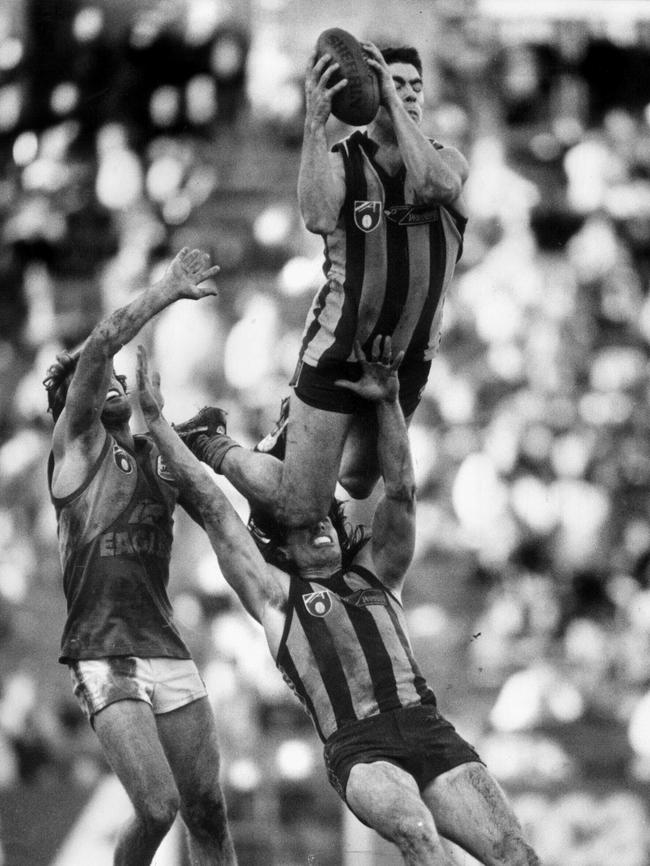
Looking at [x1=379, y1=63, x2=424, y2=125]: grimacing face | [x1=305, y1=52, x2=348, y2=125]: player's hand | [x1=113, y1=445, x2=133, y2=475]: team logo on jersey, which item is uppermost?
[x1=379, y1=63, x2=424, y2=125]: grimacing face

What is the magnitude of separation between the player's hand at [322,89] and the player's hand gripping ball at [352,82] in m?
0.01

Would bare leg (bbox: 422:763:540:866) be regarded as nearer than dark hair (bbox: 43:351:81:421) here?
Yes

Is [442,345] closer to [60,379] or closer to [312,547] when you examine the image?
[60,379]

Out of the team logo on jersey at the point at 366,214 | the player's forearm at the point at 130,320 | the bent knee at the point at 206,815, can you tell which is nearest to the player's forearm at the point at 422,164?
the team logo on jersey at the point at 366,214

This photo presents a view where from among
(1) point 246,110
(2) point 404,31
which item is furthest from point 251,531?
(1) point 246,110

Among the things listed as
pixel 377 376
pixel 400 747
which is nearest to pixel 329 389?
pixel 377 376

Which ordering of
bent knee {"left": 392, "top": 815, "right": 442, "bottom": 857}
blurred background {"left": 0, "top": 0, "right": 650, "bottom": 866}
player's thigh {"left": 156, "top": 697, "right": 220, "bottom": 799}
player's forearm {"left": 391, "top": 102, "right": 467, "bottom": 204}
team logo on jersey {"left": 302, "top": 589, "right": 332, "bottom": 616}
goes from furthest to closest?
blurred background {"left": 0, "top": 0, "right": 650, "bottom": 866}
player's thigh {"left": 156, "top": 697, "right": 220, "bottom": 799}
team logo on jersey {"left": 302, "top": 589, "right": 332, "bottom": 616}
player's forearm {"left": 391, "top": 102, "right": 467, "bottom": 204}
bent knee {"left": 392, "top": 815, "right": 442, "bottom": 857}

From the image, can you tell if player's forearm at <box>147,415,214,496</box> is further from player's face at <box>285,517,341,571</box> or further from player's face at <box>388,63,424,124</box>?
player's face at <box>388,63,424,124</box>

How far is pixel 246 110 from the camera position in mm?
8430

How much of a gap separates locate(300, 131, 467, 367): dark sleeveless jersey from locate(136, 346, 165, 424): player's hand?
38 cm

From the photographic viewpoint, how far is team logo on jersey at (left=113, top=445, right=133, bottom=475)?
13.3 ft

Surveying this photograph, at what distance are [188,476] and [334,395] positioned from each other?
40cm

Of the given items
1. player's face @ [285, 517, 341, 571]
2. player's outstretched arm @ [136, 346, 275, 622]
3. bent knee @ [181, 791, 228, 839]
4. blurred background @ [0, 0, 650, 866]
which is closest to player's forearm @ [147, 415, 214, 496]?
player's outstretched arm @ [136, 346, 275, 622]

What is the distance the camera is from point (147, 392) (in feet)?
12.2
